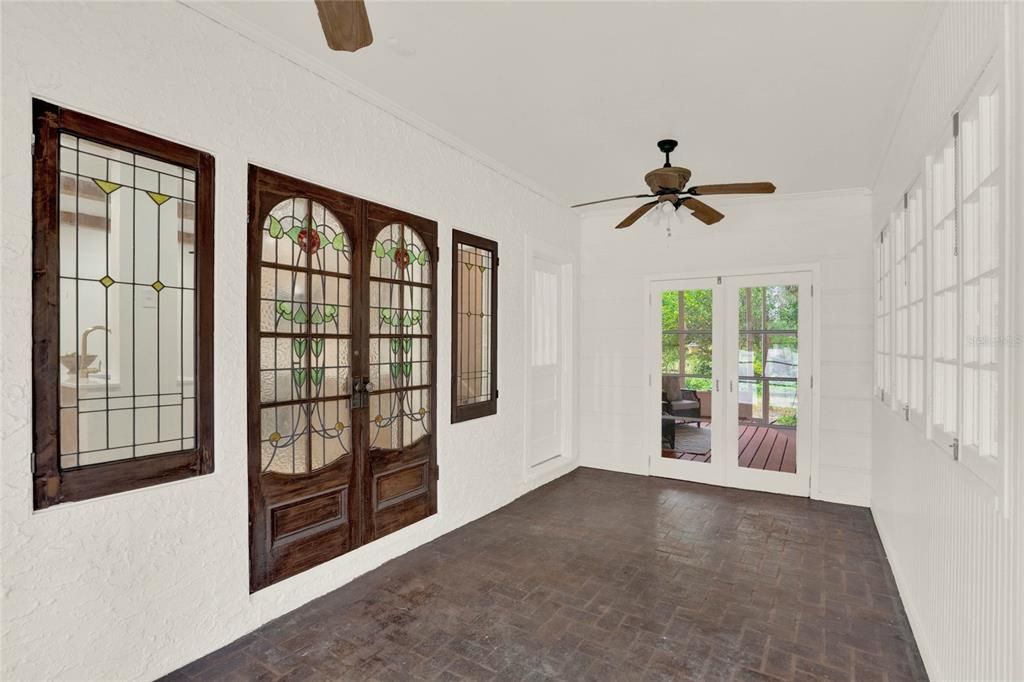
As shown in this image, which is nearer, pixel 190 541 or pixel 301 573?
pixel 190 541

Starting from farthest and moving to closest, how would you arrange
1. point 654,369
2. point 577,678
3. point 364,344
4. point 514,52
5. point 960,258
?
point 654,369 < point 364,344 < point 514,52 < point 577,678 < point 960,258

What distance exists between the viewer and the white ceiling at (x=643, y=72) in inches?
99.6

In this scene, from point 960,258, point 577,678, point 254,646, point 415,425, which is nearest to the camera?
point 960,258

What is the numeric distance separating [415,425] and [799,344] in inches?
153

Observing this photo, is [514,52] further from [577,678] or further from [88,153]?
[577,678]

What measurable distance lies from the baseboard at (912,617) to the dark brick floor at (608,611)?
2.1 inches

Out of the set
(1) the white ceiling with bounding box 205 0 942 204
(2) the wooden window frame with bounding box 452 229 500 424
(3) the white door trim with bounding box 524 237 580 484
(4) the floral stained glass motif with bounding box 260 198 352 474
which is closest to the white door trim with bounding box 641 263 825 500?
(3) the white door trim with bounding box 524 237 580 484

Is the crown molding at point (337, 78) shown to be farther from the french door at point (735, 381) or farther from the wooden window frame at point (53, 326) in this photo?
the french door at point (735, 381)

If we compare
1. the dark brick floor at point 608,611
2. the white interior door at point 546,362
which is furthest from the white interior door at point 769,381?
the white interior door at point 546,362

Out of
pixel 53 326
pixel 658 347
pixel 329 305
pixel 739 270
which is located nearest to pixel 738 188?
pixel 739 270

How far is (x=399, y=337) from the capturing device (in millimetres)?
3684

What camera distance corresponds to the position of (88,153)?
2152 mm

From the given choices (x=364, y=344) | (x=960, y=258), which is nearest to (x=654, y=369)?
(x=364, y=344)

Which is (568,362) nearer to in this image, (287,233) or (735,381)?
(735,381)
